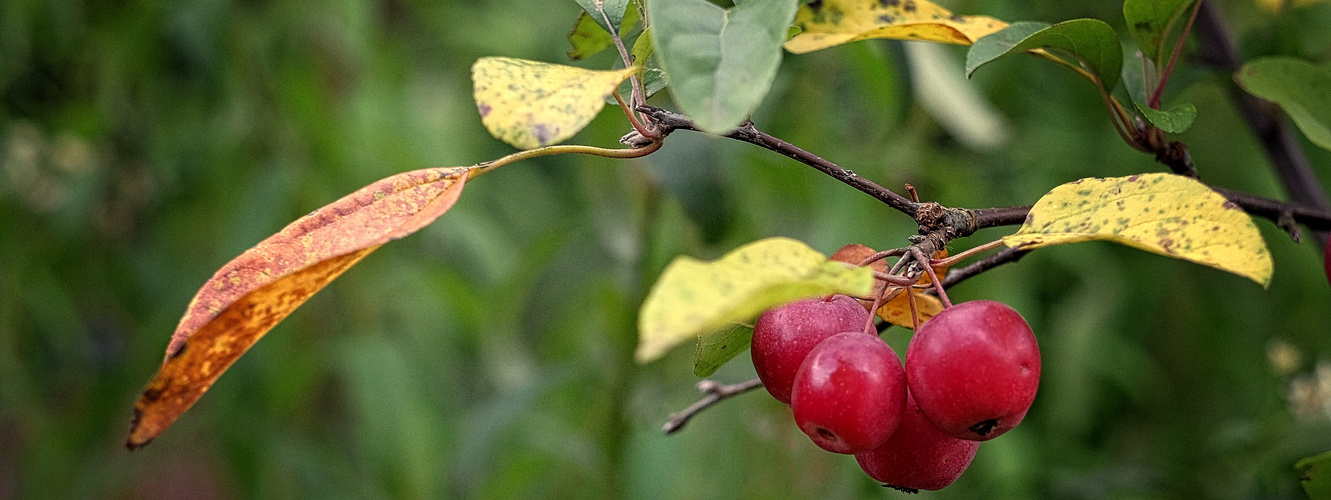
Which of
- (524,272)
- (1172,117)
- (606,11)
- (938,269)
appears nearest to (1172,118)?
(1172,117)

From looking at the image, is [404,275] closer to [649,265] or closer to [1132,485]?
[649,265]

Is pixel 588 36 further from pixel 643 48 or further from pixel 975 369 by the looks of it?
pixel 975 369

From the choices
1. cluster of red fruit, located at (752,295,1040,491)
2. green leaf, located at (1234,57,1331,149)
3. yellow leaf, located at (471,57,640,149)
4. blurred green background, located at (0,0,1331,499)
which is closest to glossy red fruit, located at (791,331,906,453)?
cluster of red fruit, located at (752,295,1040,491)

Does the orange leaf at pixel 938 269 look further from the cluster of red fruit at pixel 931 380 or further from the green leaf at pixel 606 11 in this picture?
the green leaf at pixel 606 11

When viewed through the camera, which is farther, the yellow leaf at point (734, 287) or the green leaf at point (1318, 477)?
the green leaf at point (1318, 477)

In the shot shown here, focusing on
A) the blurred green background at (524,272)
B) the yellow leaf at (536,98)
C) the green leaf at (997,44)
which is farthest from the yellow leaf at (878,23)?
the blurred green background at (524,272)

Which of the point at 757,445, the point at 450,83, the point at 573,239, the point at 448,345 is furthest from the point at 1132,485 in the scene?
the point at 450,83
